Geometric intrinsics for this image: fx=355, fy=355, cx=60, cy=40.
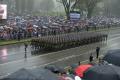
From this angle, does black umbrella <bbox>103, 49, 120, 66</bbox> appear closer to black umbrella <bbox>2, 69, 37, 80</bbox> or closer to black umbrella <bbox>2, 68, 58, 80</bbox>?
black umbrella <bbox>2, 68, 58, 80</bbox>

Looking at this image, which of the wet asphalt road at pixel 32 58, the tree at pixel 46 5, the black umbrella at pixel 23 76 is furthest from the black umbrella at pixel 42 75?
the tree at pixel 46 5

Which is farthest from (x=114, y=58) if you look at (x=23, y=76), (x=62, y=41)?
(x=62, y=41)

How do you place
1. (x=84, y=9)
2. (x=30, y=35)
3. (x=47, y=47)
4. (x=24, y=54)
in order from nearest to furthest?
(x=24, y=54)
(x=47, y=47)
(x=30, y=35)
(x=84, y=9)

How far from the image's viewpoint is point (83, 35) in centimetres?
4306

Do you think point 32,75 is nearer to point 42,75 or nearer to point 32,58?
point 42,75

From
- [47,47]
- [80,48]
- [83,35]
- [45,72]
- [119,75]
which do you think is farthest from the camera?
[83,35]

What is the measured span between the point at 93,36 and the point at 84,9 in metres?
47.8

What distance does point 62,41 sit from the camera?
125 feet

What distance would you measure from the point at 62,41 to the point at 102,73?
22.6m

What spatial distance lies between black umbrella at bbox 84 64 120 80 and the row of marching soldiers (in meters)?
20.2

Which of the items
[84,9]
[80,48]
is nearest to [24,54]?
[80,48]

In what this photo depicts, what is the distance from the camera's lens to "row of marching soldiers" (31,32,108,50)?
36.7 m

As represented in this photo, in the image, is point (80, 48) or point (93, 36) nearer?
point (80, 48)

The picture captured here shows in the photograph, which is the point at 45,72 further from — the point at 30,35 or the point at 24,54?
the point at 30,35
